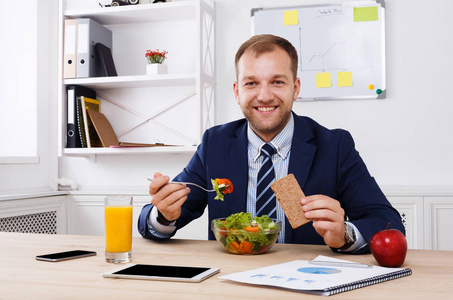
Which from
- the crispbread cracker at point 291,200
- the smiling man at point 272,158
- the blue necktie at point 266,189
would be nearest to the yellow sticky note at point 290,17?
the smiling man at point 272,158

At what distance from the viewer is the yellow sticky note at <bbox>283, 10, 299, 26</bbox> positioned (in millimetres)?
2711

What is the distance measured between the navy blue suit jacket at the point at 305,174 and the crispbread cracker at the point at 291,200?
0.33m

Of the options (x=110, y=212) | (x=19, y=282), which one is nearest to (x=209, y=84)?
(x=110, y=212)

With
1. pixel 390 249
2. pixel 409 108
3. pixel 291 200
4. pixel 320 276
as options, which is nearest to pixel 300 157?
pixel 291 200

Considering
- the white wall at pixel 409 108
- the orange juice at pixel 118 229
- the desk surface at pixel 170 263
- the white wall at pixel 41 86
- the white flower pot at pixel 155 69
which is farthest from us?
the white wall at pixel 41 86

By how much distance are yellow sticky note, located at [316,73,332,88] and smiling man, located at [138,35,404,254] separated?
101 cm

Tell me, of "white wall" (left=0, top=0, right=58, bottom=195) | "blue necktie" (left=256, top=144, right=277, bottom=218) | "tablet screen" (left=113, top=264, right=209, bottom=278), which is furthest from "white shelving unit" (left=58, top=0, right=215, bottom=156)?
"tablet screen" (left=113, top=264, right=209, bottom=278)

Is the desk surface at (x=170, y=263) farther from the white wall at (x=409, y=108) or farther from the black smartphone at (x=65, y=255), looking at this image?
the white wall at (x=409, y=108)

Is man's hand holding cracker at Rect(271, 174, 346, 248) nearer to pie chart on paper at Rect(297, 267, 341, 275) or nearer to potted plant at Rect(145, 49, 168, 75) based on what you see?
pie chart on paper at Rect(297, 267, 341, 275)

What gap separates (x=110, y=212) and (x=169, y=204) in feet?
0.73

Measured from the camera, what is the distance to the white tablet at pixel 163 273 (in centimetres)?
91

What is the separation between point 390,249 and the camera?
3.31ft

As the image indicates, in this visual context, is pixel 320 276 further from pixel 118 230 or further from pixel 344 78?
pixel 344 78

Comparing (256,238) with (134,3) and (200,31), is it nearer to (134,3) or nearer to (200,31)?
(200,31)
